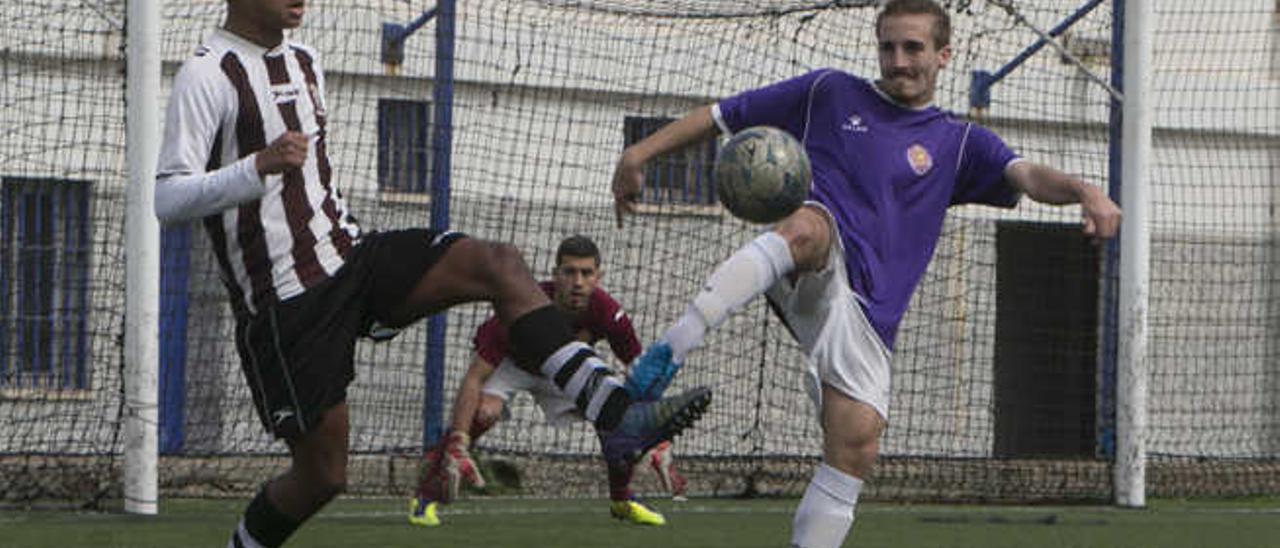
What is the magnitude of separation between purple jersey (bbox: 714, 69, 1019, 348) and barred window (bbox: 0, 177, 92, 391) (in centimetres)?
668

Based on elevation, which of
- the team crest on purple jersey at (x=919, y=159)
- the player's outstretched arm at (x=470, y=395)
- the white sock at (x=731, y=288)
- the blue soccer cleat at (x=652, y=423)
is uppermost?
the team crest on purple jersey at (x=919, y=159)

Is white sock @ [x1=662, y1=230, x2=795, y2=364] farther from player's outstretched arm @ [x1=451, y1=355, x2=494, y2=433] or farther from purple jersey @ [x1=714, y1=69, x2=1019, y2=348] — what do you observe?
player's outstretched arm @ [x1=451, y1=355, x2=494, y2=433]

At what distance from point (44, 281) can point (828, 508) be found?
7725 mm

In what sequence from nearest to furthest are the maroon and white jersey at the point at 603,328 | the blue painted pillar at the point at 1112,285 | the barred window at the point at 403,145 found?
the maroon and white jersey at the point at 603,328, the blue painted pillar at the point at 1112,285, the barred window at the point at 403,145

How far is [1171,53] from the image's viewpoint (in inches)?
682

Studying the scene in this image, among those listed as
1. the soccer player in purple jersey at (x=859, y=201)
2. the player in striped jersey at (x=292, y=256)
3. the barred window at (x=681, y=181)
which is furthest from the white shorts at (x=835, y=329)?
the barred window at (x=681, y=181)

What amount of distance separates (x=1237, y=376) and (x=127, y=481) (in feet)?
35.3

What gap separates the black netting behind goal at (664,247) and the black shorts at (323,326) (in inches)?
185

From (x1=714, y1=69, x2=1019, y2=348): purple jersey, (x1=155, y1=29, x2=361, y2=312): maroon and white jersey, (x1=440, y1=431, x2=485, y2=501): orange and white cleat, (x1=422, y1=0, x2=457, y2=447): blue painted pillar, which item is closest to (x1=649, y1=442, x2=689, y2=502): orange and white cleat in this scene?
(x1=440, y1=431, x2=485, y2=501): orange and white cleat

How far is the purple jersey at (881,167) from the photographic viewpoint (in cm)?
629

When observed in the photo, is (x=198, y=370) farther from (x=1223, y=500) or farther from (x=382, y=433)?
(x=1223, y=500)

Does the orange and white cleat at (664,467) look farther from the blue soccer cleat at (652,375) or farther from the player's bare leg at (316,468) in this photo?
the blue soccer cleat at (652,375)

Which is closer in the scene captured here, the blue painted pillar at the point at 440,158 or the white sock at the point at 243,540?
the white sock at the point at 243,540

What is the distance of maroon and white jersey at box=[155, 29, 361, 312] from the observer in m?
5.97
